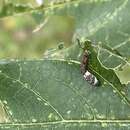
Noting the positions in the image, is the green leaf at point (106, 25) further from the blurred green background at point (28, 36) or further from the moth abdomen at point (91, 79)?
the blurred green background at point (28, 36)

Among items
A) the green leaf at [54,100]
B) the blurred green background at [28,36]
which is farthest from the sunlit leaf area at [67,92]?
the blurred green background at [28,36]

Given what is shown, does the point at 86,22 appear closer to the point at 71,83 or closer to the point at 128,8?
the point at 128,8

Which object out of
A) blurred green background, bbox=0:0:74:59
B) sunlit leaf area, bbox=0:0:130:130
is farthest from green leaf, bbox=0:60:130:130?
blurred green background, bbox=0:0:74:59

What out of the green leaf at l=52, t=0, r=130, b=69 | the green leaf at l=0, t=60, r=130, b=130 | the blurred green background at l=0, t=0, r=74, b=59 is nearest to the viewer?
the green leaf at l=0, t=60, r=130, b=130

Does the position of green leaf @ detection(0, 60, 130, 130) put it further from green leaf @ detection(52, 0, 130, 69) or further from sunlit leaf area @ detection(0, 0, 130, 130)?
green leaf @ detection(52, 0, 130, 69)

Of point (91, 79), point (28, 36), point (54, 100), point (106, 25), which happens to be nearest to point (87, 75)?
point (91, 79)
